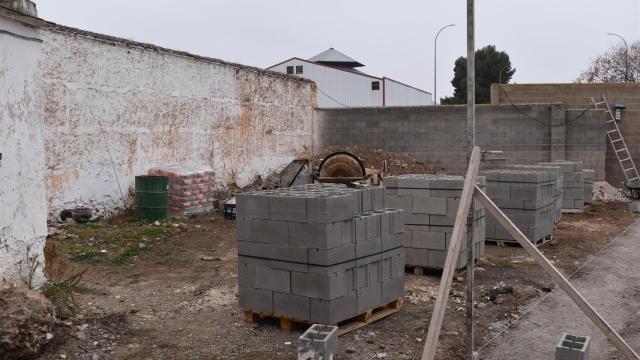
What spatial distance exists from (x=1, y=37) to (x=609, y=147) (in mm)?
18043

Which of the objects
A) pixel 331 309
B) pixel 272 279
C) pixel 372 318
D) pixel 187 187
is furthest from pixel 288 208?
pixel 187 187

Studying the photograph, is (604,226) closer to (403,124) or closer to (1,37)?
(403,124)

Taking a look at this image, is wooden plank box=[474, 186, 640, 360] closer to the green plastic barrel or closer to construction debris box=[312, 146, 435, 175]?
the green plastic barrel

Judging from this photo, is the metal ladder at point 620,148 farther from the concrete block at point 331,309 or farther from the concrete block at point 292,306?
the concrete block at point 292,306

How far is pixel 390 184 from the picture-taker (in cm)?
900

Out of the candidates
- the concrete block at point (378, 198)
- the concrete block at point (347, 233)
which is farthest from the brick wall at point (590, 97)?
the concrete block at point (347, 233)

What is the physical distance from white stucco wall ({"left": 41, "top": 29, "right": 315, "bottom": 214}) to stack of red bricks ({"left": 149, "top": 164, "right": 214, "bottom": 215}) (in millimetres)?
804

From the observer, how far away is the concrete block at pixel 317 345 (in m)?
5.03

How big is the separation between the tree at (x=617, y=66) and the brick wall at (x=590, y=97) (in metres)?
21.9

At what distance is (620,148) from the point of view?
739 inches

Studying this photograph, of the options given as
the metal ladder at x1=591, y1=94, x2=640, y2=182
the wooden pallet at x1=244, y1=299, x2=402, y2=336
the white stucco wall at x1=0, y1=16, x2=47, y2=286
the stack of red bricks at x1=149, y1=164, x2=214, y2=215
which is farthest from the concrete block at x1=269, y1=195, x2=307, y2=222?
the metal ladder at x1=591, y1=94, x2=640, y2=182

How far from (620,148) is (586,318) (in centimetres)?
1362

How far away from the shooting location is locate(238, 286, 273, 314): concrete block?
6.33 m

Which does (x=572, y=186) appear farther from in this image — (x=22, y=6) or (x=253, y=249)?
(x=22, y=6)
